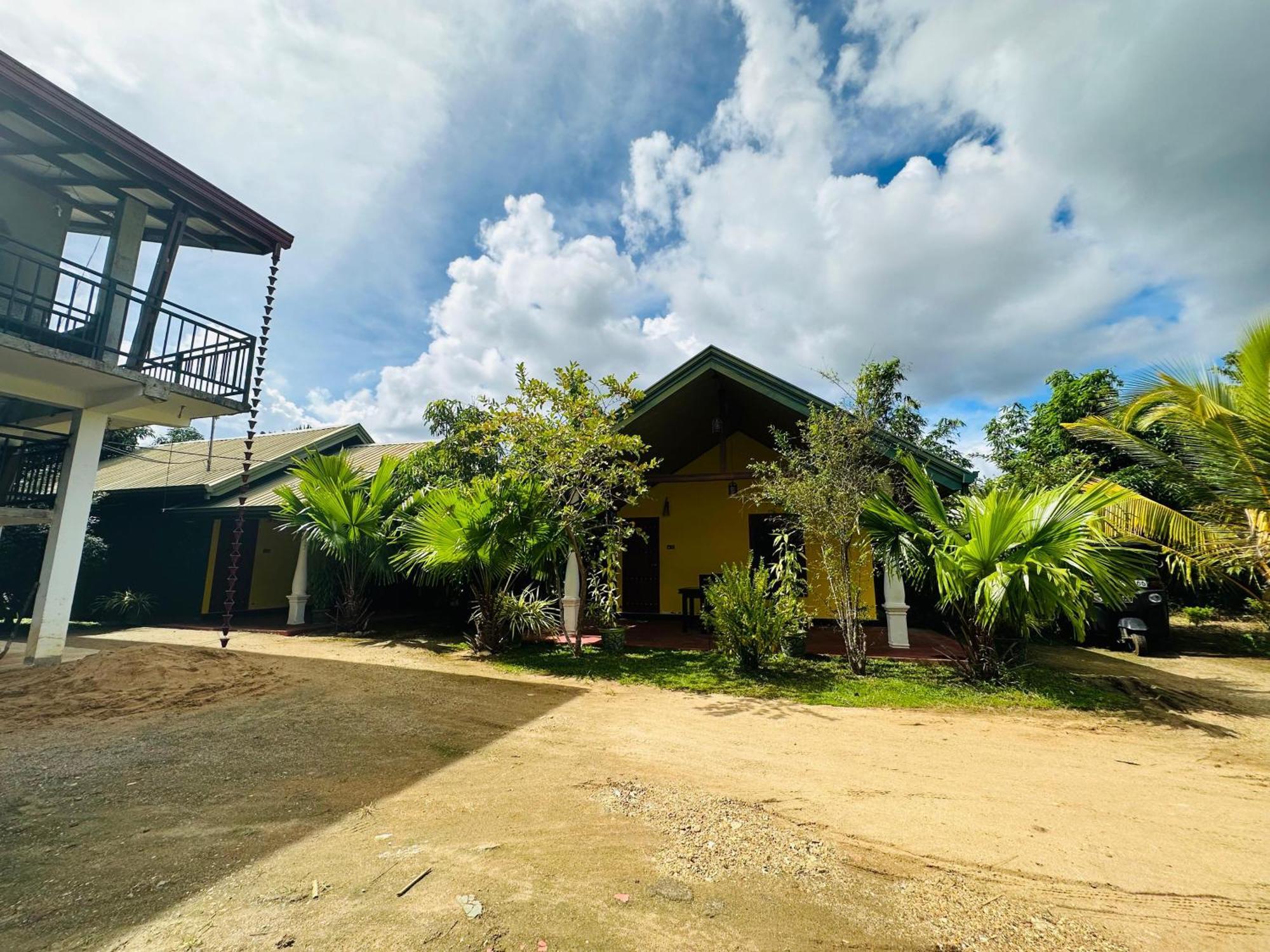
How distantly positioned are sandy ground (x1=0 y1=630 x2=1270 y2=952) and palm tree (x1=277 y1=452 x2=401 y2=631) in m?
4.42

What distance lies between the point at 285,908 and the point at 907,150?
10364mm

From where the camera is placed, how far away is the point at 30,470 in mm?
7660

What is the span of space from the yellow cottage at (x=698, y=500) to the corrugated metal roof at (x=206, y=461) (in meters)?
8.28

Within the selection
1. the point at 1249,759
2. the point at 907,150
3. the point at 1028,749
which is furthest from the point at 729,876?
the point at 907,150

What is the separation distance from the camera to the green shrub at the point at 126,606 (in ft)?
37.6

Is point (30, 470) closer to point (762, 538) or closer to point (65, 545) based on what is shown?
point (65, 545)

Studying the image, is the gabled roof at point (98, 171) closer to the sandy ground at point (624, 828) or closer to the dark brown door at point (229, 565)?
the sandy ground at point (624, 828)

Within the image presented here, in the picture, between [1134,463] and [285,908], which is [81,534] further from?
[1134,463]

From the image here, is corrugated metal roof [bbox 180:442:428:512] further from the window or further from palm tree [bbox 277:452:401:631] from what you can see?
the window

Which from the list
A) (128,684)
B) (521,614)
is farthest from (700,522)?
(128,684)

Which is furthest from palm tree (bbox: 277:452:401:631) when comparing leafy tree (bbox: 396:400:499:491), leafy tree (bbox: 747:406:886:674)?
leafy tree (bbox: 747:406:886:674)

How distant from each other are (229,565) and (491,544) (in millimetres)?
9546

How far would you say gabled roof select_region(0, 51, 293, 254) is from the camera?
5.49 metres

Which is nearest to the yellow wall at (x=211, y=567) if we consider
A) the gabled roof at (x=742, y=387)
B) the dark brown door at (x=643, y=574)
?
the dark brown door at (x=643, y=574)
